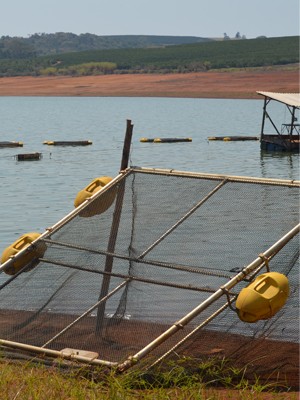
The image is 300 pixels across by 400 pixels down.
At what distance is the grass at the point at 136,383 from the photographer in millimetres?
8805

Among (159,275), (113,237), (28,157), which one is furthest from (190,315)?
(28,157)

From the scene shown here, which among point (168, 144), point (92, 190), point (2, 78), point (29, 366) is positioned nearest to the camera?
point (29, 366)

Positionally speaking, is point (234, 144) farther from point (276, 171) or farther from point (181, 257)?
point (181, 257)

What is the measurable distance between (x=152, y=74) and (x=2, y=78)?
29.2 meters

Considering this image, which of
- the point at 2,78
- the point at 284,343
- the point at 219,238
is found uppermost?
the point at 219,238

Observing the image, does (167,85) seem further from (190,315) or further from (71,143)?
(190,315)

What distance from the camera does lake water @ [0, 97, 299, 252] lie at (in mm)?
33062

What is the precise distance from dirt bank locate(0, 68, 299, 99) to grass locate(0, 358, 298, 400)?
104583 mm

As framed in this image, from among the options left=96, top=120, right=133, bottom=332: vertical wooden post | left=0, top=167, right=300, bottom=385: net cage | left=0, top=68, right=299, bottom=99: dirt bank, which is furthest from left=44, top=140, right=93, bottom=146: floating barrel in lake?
left=0, top=68, right=299, bottom=99: dirt bank

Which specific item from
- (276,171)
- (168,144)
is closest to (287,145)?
(276,171)

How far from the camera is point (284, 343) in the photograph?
1045 centimetres

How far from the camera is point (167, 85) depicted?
14375cm

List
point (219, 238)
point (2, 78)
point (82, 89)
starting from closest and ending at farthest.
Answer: point (219, 238), point (82, 89), point (2, 78)

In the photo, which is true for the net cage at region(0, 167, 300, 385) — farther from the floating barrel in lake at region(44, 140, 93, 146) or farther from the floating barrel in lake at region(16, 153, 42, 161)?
the floating barrel in lake at region(44, 140, 93, 146)
